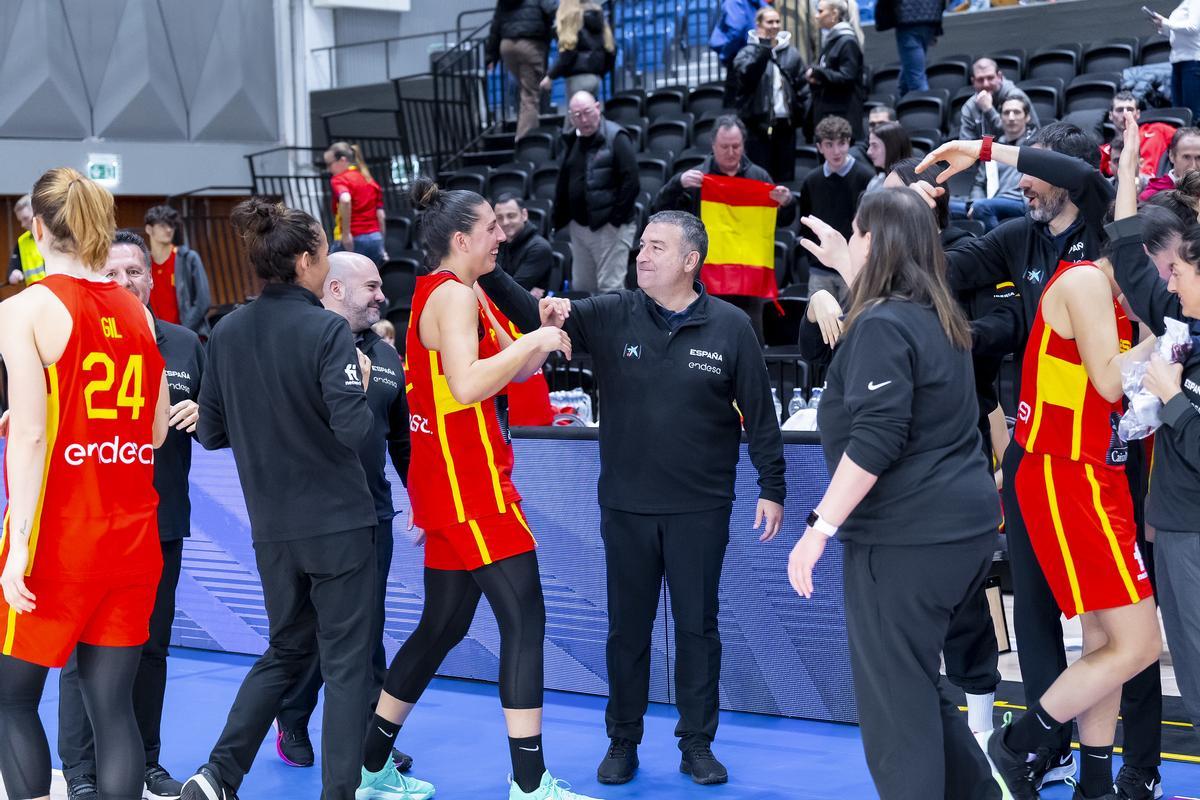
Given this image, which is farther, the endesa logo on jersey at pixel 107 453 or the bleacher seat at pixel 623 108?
the bleacher seat at pixel 623 108

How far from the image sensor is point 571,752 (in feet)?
14.5

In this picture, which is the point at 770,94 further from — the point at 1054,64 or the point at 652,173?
the point at 1054,64

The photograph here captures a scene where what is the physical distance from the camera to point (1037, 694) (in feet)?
12.0

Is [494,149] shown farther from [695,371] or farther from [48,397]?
[48,397]

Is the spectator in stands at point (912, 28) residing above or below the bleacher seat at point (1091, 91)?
above

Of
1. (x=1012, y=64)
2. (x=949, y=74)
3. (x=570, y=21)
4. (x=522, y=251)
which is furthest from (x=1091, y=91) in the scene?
(x=522, y=251)

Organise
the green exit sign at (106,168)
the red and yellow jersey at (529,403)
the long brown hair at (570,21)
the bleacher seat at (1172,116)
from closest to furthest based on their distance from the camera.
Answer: the red and yellow jersey at (529,403) < the bleacher seat at (1172,116) < the long brown hair at (570,21) < the green exit sign at (106,168)

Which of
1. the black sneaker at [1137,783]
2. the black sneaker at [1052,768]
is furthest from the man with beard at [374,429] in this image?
the black sneaker at [1137,783]

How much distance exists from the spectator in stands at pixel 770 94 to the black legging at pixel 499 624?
228 inches

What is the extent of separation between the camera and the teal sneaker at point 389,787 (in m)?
3.93

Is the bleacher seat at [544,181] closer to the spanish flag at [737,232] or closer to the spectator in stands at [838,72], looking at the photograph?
the spectator in stands at [838,72]

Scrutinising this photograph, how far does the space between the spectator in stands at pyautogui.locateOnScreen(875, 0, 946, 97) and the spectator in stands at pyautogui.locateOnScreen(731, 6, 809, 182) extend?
49.1 inches

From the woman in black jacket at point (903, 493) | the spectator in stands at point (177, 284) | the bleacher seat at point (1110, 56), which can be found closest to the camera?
the woman in black jacket at point (903, 493)

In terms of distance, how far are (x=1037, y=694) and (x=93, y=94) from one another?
13022 millimetres
